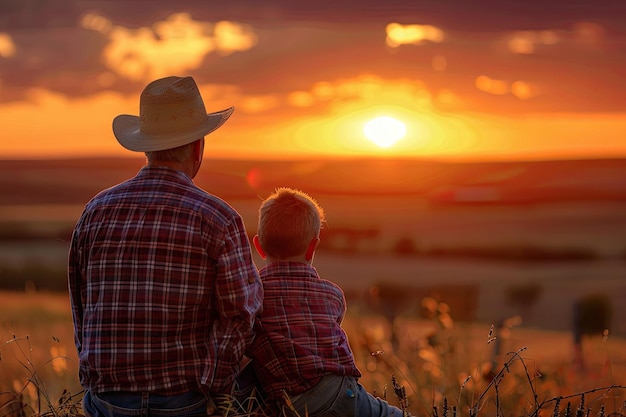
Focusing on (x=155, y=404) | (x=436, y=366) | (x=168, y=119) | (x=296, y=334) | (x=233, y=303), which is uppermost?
(x=168, y=119)

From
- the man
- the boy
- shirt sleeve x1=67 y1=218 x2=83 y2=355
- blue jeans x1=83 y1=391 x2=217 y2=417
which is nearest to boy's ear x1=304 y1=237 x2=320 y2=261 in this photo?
the boy

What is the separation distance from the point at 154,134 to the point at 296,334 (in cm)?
97

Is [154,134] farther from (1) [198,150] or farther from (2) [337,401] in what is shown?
(2) [337,401]

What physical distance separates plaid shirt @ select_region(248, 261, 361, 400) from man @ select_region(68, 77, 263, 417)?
0.22m

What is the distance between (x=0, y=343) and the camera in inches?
191

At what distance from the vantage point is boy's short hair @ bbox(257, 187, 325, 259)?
4.02 metres

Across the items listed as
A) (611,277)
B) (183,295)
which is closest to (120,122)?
(183,295)

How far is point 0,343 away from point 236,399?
162 centimetres

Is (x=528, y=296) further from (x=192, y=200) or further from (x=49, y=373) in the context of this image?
(x=192, y=200)

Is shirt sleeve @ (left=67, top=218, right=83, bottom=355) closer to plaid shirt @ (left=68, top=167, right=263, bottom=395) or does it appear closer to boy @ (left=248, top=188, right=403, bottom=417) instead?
plaid shirt @ (left=68, top=167, right=263, bottom=395)

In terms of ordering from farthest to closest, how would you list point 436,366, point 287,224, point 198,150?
point 436,366 < point 287,224 < point 198,150

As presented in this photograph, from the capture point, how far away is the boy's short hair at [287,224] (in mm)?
4023

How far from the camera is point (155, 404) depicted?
362cm

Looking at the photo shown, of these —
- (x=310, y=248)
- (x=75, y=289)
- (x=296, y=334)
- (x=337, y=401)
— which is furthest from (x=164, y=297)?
(x=337, y=401)
